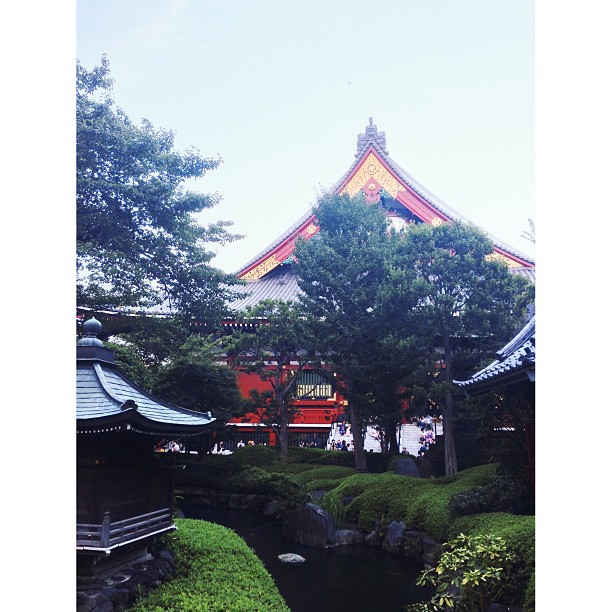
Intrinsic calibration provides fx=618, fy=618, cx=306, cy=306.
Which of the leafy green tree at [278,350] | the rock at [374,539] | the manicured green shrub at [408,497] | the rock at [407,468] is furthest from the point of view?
the leafy green tree at [278,350]

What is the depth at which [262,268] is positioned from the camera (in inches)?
606

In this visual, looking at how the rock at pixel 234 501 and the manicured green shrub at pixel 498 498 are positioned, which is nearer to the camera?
the manicured green shrub at pixel 498 498

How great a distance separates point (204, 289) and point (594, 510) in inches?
281

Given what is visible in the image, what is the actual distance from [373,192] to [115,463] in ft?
37.3

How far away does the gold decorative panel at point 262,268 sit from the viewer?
50.2 ft

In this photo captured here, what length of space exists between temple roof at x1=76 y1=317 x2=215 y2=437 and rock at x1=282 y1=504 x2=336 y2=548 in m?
2.86

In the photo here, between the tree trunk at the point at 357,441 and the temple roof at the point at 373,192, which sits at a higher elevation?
the temple roof at the point at 373,192

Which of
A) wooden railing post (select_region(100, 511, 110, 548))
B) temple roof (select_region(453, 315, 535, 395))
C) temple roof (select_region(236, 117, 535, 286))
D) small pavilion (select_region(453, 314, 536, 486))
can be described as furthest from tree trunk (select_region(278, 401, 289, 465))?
wooden railing post (select_region(100, 511, 110, 548))

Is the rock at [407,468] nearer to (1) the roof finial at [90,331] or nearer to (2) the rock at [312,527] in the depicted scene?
(2) the rock at [312,527]

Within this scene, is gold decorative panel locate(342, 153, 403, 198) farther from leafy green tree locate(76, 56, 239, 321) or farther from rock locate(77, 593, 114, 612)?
rock locate(77, 593, 114, 612)

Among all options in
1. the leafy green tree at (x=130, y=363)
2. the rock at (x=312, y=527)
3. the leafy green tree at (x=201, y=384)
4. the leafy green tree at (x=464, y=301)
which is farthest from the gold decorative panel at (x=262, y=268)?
the rock at (x=312, y=527)

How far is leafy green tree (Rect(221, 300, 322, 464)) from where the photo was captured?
35.8ft

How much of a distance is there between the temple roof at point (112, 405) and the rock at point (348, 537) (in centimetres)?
306
